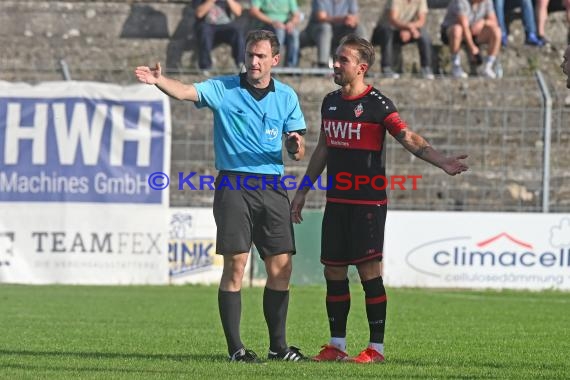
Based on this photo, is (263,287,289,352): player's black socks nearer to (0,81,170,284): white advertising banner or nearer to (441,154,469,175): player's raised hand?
(441,154,469,175): player's raised hand

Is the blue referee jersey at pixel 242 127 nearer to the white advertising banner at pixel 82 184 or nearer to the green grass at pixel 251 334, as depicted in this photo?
the green grass at pixel 251 334

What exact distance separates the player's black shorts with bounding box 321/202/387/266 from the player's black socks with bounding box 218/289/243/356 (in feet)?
2.33

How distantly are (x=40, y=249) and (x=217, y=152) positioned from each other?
34.0 ft

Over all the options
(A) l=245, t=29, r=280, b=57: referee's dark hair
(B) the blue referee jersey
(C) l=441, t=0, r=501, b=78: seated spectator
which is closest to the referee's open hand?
(B) the blue referee jersey

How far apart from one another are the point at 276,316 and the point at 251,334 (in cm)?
233

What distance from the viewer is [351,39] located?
8977mm

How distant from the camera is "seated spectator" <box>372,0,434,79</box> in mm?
22406

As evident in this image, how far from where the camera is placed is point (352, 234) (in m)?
8.91

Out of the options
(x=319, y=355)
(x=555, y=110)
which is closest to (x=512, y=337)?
(x=319, y=355)

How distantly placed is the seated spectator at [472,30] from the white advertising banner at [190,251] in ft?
19.7

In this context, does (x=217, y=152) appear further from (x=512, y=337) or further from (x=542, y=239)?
(x=542, y=239)

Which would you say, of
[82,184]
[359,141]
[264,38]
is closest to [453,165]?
[359,141]

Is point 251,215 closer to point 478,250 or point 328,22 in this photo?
point 478,250

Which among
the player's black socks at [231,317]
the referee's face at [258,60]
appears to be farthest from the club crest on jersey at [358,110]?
the player's black socks at [231,317]
